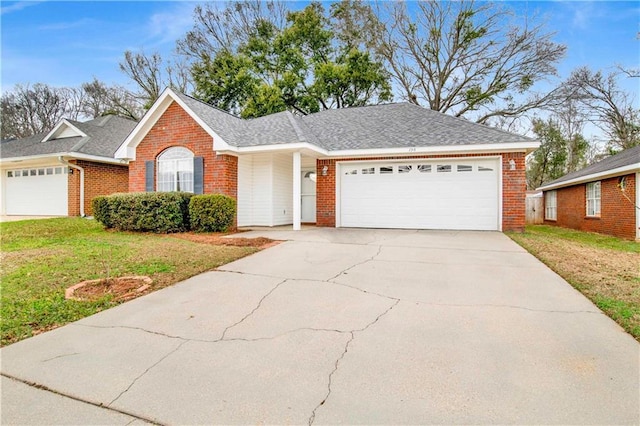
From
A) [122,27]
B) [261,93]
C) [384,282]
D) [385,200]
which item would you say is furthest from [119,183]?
[384,282]

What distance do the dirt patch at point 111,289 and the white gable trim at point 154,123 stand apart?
22.1 ft

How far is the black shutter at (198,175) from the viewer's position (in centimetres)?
1174

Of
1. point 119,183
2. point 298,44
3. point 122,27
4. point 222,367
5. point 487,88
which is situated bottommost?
point 222,367

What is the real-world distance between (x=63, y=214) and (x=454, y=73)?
24.9m

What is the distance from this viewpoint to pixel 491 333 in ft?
10.8

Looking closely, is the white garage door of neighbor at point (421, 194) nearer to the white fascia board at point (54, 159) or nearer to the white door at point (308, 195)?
the white door at point (308, 195)

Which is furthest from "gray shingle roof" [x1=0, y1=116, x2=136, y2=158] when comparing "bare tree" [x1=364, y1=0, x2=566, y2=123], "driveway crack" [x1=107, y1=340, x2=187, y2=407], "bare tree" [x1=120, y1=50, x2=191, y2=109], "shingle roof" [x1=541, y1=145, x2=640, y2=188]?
"shingle roof" [x1=541, y1=145, x2=640, y2=188]

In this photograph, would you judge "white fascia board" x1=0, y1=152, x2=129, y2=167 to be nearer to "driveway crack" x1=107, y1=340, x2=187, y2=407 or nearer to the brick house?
the brick house

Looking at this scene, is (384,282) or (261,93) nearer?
(384,282)

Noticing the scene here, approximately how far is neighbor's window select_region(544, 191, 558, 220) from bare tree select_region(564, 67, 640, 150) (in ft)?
27.0

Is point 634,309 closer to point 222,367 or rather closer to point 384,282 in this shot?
point 384,282

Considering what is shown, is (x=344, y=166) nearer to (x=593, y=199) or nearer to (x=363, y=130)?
(x=363, y=130)

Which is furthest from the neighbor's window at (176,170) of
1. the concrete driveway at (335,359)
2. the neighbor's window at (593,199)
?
the neighbor's window at (593,199)

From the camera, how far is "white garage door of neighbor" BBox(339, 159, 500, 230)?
1122 centimetres
